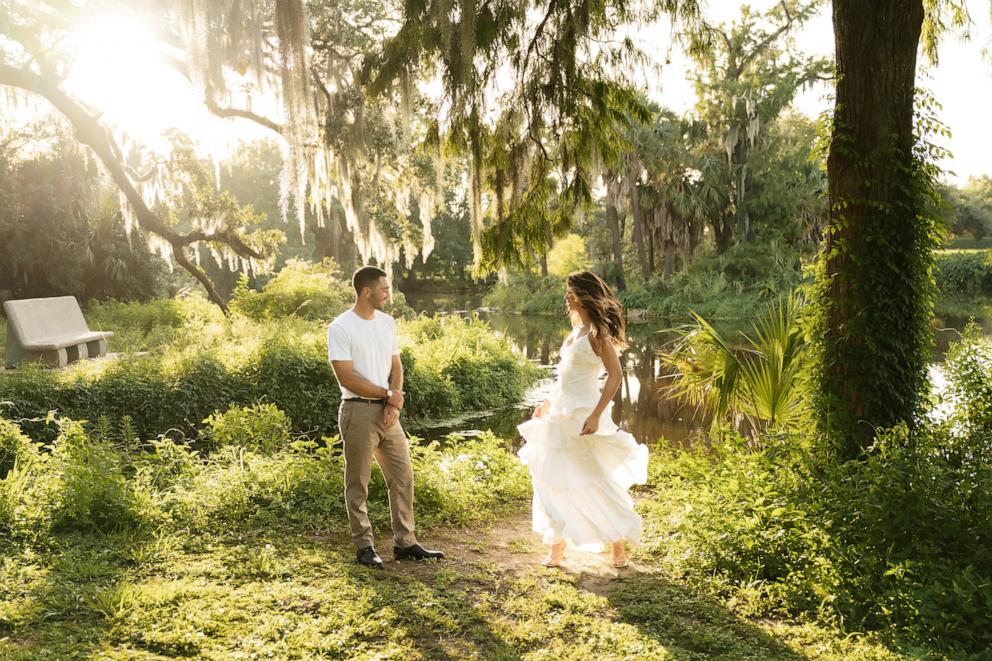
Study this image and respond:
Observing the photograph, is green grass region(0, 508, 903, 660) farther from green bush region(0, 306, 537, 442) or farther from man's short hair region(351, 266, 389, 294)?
green bush region(0, 306, 537, 442)

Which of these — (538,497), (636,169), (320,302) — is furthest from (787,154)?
(538,497)

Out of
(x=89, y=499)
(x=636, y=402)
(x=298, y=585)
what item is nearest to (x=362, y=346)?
(x=298, y=585)

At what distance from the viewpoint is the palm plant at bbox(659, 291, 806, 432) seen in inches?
268

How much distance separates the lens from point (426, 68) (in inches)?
267

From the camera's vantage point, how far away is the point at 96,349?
1405 centimetres

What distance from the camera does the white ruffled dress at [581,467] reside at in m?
4.65

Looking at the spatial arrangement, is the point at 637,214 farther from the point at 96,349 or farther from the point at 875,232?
the point at 875,232

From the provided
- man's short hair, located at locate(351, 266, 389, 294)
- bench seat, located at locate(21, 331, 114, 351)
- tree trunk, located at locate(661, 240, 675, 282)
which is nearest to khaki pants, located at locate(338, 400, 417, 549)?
man's short hair, located at locate(351, 266, 389, 294)

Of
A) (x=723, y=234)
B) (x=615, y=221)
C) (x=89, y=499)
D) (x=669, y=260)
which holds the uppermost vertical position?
(x=615, y=221)

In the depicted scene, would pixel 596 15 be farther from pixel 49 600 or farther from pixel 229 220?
pixel 229 220

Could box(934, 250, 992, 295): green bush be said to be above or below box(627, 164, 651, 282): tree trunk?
below

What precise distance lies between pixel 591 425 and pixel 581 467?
1.04 ft

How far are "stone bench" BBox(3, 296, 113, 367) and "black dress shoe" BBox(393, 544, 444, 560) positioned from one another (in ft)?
30.7

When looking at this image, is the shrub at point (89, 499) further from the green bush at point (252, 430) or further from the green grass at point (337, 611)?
the green bush at point (252, 430)
